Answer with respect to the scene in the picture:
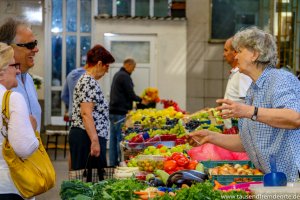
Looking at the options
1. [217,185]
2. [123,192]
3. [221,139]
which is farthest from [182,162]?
[123,192]

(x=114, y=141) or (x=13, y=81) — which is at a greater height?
(x=13, y=81)

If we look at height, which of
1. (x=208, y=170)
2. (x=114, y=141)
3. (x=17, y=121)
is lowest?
(x=114, y=141)

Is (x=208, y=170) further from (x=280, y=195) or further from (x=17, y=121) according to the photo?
(x=280, y=195)

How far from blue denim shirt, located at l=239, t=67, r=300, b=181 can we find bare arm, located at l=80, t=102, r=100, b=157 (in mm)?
2753

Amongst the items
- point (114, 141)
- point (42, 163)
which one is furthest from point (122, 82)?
point (42, 163)

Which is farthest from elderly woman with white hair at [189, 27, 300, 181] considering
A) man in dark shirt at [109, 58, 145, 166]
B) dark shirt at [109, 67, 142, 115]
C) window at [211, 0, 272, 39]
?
window at [211, 0, 272, 39]

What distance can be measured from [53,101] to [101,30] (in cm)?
231

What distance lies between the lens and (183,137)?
8.61 m

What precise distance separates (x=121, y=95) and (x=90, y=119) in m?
5.73

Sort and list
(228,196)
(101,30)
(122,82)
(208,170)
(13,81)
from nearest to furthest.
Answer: (228,196) < (13,81) < (208,170) < (122,82) < (101,30)

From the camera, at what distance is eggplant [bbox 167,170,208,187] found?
5125mm

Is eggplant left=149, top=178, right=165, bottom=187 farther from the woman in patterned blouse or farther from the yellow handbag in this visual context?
the woman in patterned blouse

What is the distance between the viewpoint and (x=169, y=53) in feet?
55.7

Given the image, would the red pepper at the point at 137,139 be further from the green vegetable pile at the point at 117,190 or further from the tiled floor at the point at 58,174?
Answer: the green vegetable pile at the point at 117,190
